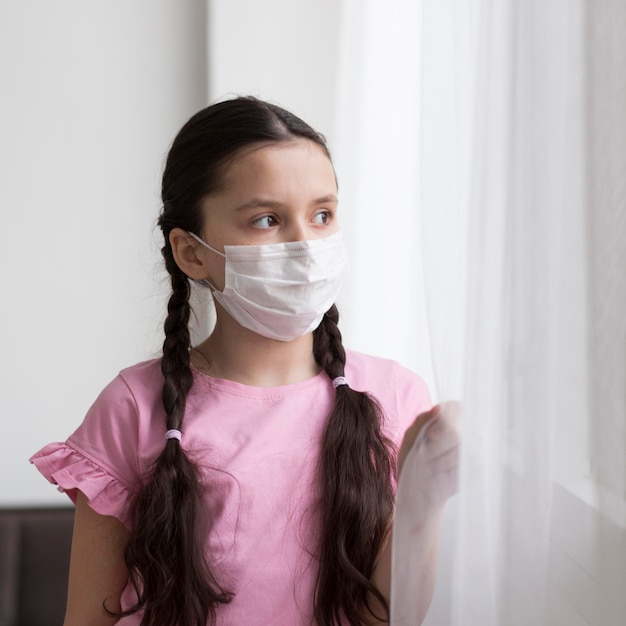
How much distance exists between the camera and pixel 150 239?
210 cm

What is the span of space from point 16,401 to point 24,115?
691 millimetres

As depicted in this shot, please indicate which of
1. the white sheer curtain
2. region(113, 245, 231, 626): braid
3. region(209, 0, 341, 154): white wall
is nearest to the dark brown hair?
region(113, 245, 231, 626): braid

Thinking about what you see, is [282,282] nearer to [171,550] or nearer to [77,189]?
[171,550]

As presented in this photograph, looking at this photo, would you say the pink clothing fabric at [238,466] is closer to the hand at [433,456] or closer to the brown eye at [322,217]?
the brown eye at [322,217]

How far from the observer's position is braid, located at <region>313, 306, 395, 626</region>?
1090 mm

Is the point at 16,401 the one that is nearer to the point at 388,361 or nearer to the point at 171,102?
the point at 171,102

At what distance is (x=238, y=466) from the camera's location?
112 centimetres

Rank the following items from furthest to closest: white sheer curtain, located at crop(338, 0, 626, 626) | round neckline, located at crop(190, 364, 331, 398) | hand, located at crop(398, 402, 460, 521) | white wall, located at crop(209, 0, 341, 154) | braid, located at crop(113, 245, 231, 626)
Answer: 1. white wall, located at crop(209, 0, 341, 154)
2. round neckline, located at crop(190, 364, 331, 398)
3. braid, located at crop(113, 245, 231, 626)
4. hand, located at crop(398, 402, 460, 521)
5. white sheer curtain, located at crop(338, 0, 626, 626)

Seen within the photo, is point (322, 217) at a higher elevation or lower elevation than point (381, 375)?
higher

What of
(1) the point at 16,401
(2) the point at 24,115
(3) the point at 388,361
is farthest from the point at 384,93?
Answer: (1) the point at 16,401

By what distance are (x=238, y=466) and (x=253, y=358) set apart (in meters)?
0.16

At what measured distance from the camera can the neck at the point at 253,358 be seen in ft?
3.88

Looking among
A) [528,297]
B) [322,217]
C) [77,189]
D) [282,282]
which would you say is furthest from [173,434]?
[77,189]

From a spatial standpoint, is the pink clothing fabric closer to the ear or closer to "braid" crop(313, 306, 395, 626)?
"braid" crop(313, 306, 395, 626)
